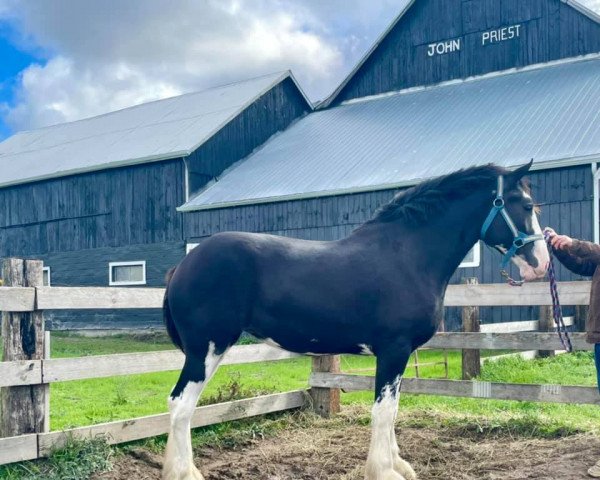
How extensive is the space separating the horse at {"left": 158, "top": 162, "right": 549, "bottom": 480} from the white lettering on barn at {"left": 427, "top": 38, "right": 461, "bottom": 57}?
16315 millimetres

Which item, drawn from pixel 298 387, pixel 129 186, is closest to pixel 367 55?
pixel 129 186

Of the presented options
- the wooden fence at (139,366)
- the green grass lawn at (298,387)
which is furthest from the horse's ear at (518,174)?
the green grass lawn at (298,387)

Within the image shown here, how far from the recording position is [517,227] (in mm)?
4227

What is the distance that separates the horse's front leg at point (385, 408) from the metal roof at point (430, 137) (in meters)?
8.99

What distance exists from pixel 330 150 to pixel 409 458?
43.6ft

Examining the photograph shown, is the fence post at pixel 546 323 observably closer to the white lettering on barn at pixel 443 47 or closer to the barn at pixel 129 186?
the barn at pixel 129 186

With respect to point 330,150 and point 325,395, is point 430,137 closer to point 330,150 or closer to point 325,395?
point 330,150

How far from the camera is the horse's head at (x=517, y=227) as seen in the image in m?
4.19

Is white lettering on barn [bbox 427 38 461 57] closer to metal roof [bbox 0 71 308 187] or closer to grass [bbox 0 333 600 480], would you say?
metal roof [bbox 0 71 308 187]

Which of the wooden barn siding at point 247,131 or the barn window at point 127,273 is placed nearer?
the wooden barn siding at point 247,131

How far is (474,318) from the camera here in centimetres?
812

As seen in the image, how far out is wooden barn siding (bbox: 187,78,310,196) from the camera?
60.8 ft

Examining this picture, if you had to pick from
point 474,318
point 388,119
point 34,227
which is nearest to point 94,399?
point 474,318

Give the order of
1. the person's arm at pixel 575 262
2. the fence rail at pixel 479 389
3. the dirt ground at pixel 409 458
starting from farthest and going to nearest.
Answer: the fence rail at pixel 479 389 → the dirt ground at pixel 409 458 → the person's arm at pixel 575 262
